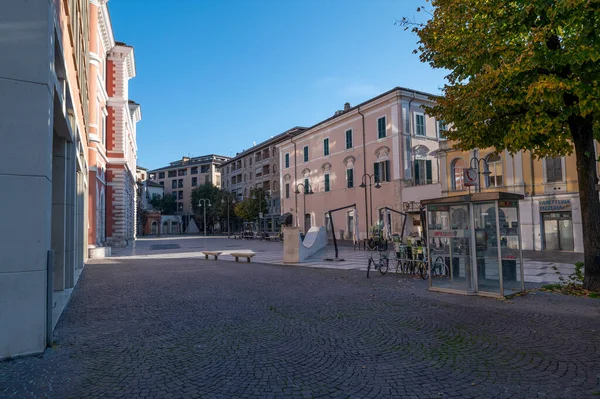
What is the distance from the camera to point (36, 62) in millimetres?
5270

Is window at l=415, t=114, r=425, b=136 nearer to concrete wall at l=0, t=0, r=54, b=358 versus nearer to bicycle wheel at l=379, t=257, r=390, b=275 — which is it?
bicycle wheel at l=379, t=257, r=390, b=275

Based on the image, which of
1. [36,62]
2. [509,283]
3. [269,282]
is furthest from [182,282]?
[509,283]

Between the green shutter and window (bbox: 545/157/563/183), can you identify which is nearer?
window (bbox: 545/157/563/183)

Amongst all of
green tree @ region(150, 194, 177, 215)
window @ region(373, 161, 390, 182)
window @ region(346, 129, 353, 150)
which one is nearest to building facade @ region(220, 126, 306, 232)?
window @ region(346, 129, 353, 150)

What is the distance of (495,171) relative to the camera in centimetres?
2428

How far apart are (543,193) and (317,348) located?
70.3 feet

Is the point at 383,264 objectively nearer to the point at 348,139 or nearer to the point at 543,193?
the point at 543,193

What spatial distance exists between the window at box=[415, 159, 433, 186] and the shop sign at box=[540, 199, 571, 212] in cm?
963

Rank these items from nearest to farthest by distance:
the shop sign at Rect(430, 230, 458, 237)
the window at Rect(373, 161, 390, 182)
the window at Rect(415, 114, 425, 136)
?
the shop sign at Rect(430, 230, 458, 237) < the window at Rect(415, 114, 425, 136) < the window at Rect(373, 161, 390, 182)

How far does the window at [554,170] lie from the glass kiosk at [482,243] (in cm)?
1494

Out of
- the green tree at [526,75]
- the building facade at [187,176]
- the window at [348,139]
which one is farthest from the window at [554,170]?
the building facade at [187,176]

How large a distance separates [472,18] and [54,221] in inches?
428

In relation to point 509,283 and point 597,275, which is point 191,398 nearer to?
point 509,283

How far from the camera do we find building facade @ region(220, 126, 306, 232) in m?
54.7
